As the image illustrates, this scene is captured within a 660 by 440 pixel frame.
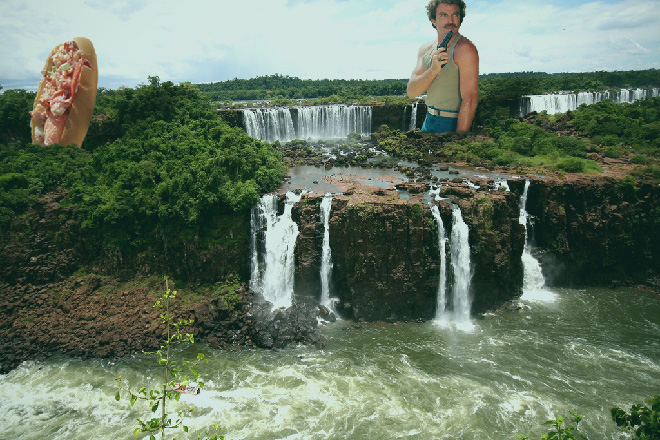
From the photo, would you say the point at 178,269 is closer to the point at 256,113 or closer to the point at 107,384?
the point at 107,384

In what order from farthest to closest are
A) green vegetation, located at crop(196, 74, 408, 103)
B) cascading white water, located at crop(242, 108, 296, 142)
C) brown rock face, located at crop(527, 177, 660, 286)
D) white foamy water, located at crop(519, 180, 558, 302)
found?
green vegetation, located at crop(196, 74, 408, 103) → cascading white water, located at crop(242, 108, 296, 142) → brown rock face, located at crop(527, 177, 660, 286) → white foamy water, located at crop(519, 180, 558, 302)

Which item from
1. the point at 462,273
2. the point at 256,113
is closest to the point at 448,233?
the point at 462,273

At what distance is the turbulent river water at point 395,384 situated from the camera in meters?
13.1

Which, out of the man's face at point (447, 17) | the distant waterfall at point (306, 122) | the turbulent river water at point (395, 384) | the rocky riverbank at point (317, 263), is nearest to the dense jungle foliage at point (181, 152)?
the rocky riverbank at point (317, 263)

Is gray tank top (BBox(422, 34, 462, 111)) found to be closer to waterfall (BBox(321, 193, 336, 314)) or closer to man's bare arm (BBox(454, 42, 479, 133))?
man's bare arm (BBox(454, 42, 479, 133))

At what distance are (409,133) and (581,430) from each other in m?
25.1

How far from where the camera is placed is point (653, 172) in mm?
21797

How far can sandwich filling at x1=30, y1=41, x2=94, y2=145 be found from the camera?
24.5 meters

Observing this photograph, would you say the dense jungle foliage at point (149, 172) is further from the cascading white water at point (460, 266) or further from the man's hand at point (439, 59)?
the man's hand at point (439, 59)

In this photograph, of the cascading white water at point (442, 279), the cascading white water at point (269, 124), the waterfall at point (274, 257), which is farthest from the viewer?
the cascading white water at point (269, 124)

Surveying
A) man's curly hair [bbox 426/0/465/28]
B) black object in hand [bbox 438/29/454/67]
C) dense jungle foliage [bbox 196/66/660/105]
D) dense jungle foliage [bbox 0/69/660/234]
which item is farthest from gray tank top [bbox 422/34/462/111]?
dense jungle foliage [bbox 196/66/660/105]

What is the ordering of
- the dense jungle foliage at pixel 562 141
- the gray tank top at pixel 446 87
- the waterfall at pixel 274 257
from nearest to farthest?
the waterfall at pixel 274 257 → the dense jungle foliage at pixel 562 141 → the gray tank top at pixel 446 87

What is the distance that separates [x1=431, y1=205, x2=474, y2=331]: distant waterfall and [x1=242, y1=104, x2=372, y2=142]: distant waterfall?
19.6 metres

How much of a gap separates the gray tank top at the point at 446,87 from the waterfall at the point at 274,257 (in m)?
16.1
